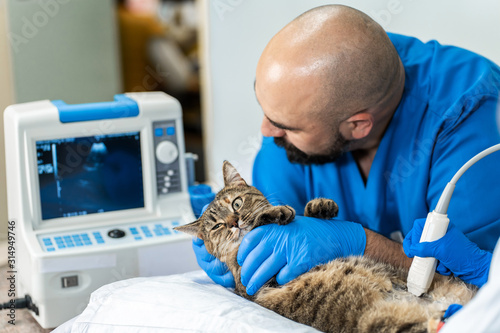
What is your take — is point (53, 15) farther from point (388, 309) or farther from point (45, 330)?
point (388, 309)

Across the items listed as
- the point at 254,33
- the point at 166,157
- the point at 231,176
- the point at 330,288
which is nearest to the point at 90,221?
the point at 166,157

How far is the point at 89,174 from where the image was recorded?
1316 millimetres

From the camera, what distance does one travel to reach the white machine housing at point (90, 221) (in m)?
1.21

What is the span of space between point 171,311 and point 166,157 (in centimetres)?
49

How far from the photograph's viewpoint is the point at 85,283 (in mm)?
1233

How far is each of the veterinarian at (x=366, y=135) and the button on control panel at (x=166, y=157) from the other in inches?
8.2

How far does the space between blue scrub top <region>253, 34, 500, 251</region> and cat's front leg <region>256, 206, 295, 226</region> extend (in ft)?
0.84

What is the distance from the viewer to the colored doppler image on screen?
1.27 m

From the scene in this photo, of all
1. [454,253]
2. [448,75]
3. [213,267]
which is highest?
[448,75]

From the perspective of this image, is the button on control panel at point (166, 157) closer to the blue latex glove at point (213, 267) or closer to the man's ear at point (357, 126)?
the blue latex glove at point (213, 267)

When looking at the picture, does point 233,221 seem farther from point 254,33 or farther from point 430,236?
point 254,33

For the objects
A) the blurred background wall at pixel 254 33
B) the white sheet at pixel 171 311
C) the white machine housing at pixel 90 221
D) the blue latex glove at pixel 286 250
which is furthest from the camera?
the blurred background wall at pixel 254 33

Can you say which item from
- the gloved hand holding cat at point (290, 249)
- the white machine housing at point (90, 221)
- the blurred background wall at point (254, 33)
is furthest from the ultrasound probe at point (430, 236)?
the blurred background wall at point (254, 33)

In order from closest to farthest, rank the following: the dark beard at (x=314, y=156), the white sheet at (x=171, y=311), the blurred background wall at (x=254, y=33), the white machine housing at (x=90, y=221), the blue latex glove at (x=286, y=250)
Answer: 1. the white sheet at (x=171, y=311)
2. the blue latex glove at (x=286, y=250)
3. the white machine housing at (x=90, y=221)
4. the dark beard at (x=314, y=156)
5. the blurred background wall at (x=254, y=33)
